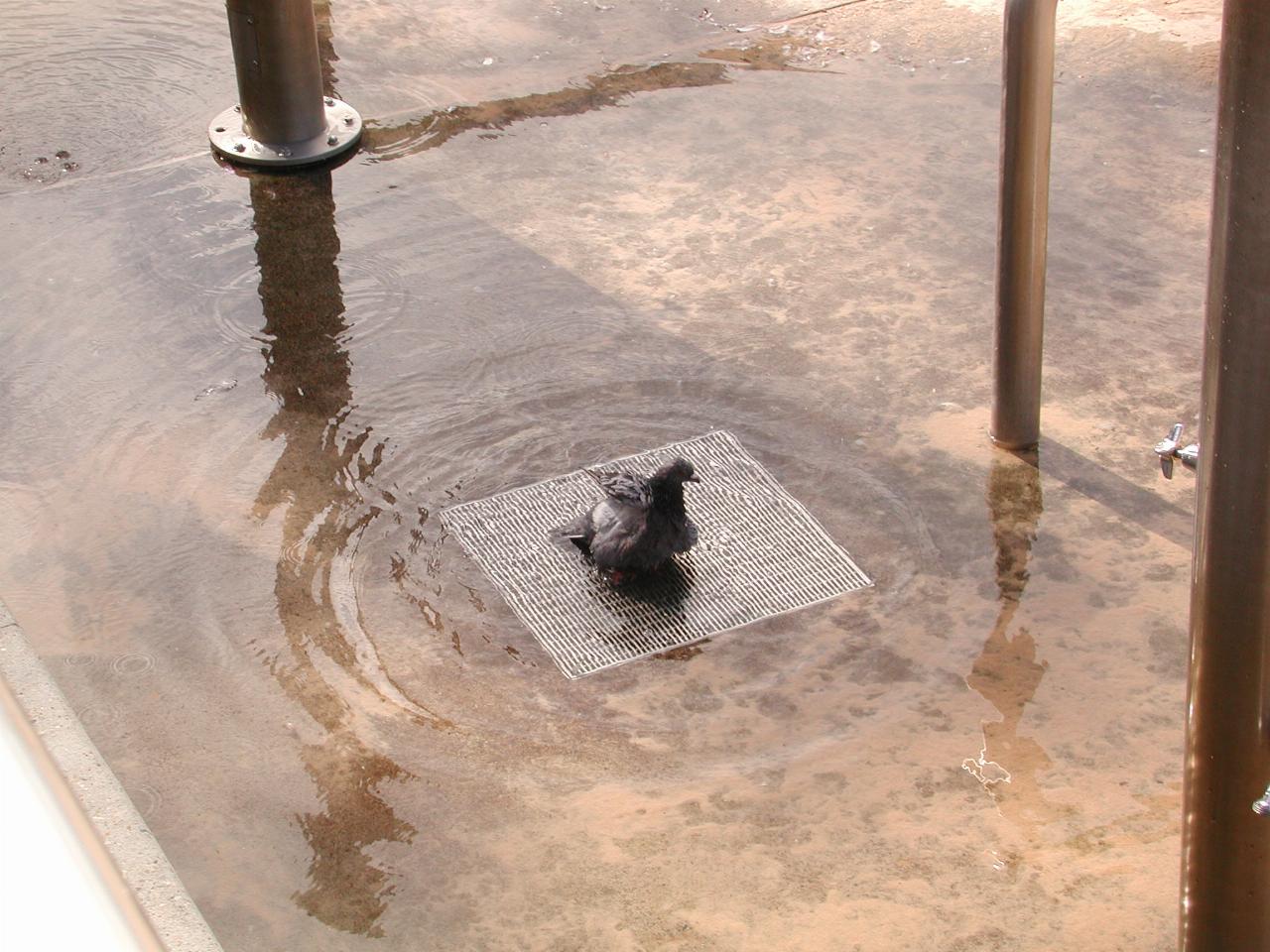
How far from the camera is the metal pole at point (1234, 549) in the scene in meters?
2.21

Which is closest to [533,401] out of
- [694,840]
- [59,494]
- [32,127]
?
[59,494]

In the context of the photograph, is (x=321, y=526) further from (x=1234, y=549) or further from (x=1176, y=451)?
(x=1234, y=549)

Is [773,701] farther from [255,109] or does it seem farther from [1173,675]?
[255,109]

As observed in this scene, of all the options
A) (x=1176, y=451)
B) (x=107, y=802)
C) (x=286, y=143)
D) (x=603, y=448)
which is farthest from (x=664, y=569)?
(x=286, y=143)

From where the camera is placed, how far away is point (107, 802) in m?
3.37

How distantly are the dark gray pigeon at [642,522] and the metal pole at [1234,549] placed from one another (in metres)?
1.74

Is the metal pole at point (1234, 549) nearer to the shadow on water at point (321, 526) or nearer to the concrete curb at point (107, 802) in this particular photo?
the shadow on water at point (321, 526)

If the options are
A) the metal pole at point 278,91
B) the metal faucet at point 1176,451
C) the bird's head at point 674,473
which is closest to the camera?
the metal faucet at point 1176,451

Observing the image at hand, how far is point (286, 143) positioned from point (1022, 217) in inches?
123

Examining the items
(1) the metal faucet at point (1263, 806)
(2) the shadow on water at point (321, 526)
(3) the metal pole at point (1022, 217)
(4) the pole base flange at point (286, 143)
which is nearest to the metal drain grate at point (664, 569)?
(2) the shadow on water at point (321, 526)

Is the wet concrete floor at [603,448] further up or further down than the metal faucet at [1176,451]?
further down

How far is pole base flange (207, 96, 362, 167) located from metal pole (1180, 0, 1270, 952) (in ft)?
14.8

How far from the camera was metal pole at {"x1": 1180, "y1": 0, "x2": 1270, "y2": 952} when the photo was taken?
221 cm

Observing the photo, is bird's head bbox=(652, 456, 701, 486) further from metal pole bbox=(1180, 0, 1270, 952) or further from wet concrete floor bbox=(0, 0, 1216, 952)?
metal pole bbox=(1180, 0, 1270, 952)
